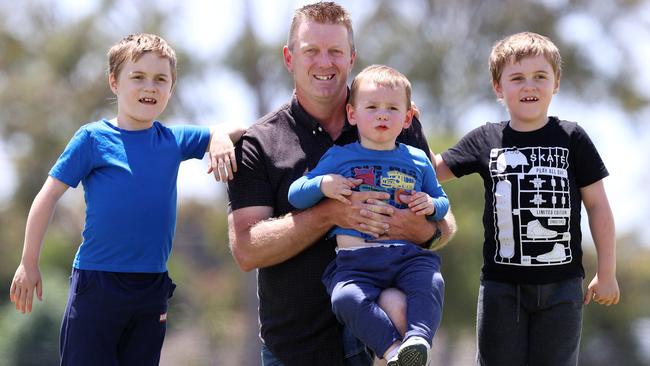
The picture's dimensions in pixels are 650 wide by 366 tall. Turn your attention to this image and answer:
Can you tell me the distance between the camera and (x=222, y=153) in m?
3.65

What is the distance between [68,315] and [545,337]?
1771mm

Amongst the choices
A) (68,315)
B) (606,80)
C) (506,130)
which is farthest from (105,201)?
(606,80)

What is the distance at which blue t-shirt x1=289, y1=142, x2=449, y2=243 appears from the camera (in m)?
3.48

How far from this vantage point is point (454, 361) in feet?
45.2

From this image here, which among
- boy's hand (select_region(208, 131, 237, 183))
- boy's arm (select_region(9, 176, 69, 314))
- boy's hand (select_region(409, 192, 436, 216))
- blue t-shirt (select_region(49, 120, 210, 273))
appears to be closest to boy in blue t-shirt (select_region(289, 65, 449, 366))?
boy's hand (select_region(409, 192, 436, 216))

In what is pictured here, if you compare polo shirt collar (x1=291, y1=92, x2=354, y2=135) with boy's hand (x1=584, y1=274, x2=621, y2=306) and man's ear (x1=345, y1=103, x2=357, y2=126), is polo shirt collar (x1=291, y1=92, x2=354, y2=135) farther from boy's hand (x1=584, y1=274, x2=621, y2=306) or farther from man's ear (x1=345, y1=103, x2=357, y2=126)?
boy's hand (x1=584, y1=274, x2=621, y2=306)

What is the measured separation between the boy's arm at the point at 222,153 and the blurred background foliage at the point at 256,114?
28.1 ft

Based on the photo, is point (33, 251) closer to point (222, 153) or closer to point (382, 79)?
point (222, 153)

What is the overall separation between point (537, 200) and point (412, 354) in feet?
3.25

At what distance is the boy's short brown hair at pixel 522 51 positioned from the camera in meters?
3.82

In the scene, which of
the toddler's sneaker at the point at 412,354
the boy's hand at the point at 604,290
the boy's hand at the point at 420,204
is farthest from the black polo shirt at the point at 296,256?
the boy's hand at the point at 604,290

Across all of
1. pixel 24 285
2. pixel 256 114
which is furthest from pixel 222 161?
pixel 256 114

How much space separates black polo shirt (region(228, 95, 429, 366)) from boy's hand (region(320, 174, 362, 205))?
26 centimetres

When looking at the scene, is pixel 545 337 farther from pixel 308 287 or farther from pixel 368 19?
pixel 368 19
